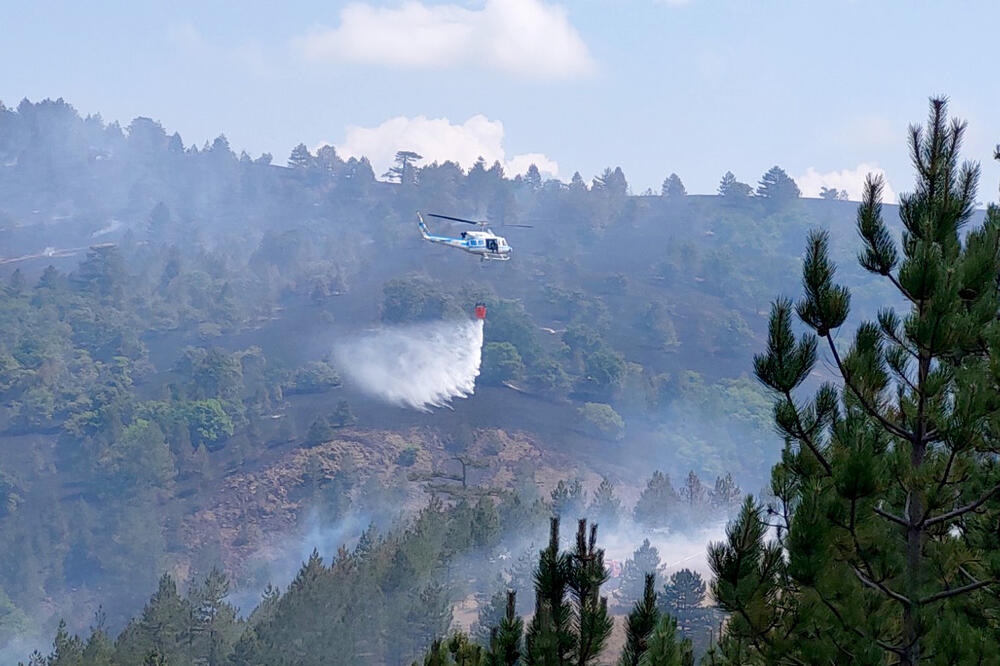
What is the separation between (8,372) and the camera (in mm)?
197375

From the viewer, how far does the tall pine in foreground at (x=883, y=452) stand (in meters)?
17.1

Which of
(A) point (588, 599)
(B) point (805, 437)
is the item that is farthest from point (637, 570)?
(B) point (805, 437)

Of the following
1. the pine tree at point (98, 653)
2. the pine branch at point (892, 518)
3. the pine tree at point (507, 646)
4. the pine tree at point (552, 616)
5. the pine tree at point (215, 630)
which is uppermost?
the pine branch at point (892, 518)

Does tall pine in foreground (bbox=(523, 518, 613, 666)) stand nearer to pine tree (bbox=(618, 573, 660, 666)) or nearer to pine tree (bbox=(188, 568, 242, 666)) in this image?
pine tree (bbox=(618, 573, 660, 666))

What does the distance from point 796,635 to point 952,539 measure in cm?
345

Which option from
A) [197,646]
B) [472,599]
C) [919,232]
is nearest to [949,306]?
[919,232]

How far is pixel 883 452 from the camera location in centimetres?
1734

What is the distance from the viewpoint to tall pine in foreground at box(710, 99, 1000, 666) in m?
17.1

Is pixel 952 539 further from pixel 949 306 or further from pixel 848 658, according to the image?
pixel 949 306

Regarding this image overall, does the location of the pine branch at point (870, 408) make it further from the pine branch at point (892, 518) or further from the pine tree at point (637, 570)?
the pine tree at point (637, 570)

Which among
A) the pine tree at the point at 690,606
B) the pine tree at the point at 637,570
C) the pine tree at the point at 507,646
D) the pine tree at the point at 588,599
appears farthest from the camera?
the pine tree at the point at 637,570

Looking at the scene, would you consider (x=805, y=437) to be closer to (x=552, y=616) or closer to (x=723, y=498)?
(x=552, y=616)

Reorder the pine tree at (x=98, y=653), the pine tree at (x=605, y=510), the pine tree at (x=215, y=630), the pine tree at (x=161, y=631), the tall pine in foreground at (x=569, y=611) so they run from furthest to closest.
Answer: the pine tree at (x=605, y=510) < the pine tree at (x=215, y=630) < the pine tree at (x=161, y=631) < the pine tree at (x=98, y=653) < the tall pine in foreground at (x=569, y=611)

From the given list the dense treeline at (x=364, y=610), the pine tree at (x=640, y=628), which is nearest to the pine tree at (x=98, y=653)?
the dense treeline at (x=364, y=610)
